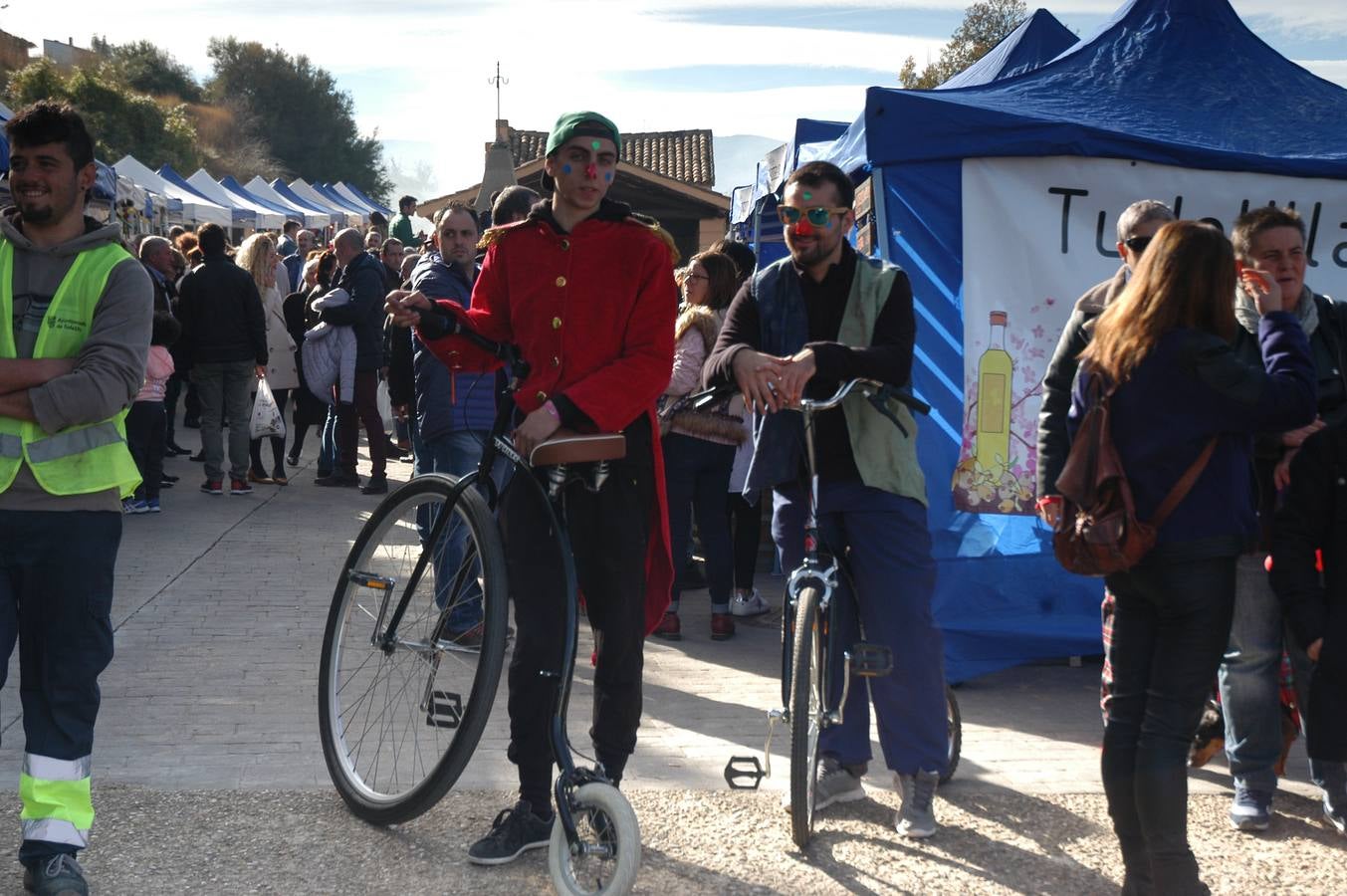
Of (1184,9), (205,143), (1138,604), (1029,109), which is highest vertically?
(205,143)

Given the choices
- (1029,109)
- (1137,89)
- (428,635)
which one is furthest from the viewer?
(1137,89)

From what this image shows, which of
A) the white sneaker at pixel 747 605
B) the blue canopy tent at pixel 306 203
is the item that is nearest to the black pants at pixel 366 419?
the white sneaker at pixel 747 605

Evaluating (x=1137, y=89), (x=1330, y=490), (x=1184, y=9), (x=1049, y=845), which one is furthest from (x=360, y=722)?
(x=1184, y=9)

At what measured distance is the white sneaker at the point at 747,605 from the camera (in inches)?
303

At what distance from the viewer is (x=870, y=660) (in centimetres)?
425

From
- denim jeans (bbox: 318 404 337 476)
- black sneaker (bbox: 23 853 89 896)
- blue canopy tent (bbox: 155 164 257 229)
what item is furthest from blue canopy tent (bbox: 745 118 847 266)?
blue canopy tent (bbox: 155 164 257 229)

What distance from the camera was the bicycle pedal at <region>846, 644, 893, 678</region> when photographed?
4234 millimetres

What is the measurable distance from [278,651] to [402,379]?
107 inches

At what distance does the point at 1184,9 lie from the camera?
23.9 feet

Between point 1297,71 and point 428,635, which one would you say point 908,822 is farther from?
point 1297,71

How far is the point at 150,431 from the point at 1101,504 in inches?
318

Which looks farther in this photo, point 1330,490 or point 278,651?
point 278,651

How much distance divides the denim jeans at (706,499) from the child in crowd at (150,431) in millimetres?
3996

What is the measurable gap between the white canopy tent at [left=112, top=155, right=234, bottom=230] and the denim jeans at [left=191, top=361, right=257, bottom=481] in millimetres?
18310
